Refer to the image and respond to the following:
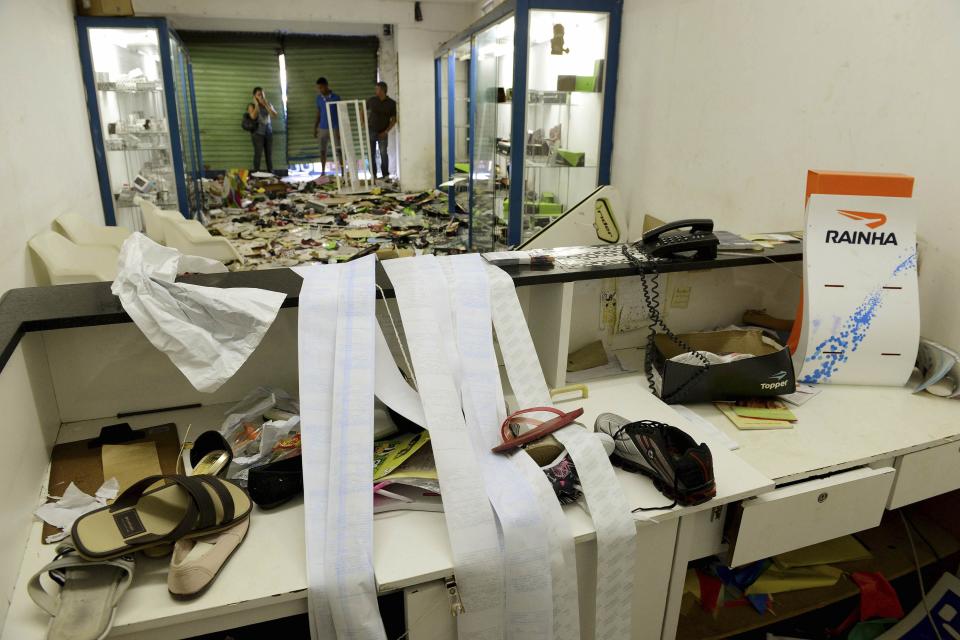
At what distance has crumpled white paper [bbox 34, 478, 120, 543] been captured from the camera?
118cm

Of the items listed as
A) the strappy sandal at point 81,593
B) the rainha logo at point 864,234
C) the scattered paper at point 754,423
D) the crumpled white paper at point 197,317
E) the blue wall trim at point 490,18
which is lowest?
the strappy sandal at point 81,593

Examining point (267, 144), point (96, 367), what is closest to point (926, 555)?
point (96, 367)

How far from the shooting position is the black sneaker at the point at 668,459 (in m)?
1.21

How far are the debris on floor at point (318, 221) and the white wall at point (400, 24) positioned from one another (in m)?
0.74

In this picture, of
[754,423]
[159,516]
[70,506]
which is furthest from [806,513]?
[70,506]

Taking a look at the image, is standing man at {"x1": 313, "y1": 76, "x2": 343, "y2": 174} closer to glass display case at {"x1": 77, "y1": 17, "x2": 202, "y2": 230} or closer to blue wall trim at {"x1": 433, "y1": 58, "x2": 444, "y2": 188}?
blue wall trim at {"x1": 433, "y1": 58, "x2": 444, "y2": 188}

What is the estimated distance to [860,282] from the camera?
1.78 meters

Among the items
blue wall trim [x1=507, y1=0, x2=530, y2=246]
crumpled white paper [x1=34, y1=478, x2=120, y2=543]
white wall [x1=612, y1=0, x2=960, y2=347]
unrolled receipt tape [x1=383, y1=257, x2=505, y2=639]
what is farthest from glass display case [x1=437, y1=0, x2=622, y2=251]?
crumpled white paper [x1=34, y1=478, x2=120, y2=543]

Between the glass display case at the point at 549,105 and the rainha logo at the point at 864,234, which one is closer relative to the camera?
the rainha logo at the point at 864,234

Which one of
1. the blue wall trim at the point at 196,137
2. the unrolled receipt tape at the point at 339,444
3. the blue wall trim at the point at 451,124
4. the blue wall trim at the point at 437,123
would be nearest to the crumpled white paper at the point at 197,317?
the unrolled receipt tape at the point at 339,444

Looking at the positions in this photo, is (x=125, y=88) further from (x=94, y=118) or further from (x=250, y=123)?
(x=250, y=123)

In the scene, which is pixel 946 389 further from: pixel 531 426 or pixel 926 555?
pixel 531 426

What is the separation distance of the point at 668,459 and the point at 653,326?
0.74m

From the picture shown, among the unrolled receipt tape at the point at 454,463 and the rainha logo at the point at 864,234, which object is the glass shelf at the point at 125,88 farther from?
the rainha logo at the point at 864,234
